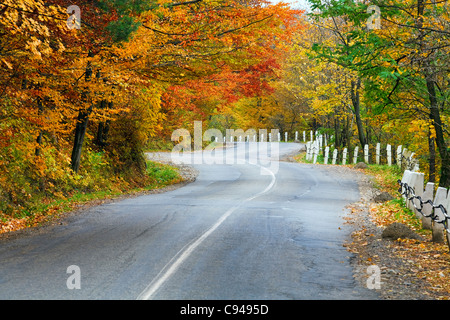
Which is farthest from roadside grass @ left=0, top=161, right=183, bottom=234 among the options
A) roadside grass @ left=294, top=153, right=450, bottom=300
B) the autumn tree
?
the autumn tree

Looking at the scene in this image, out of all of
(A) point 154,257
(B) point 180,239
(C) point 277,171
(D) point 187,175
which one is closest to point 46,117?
(B) point 180,239

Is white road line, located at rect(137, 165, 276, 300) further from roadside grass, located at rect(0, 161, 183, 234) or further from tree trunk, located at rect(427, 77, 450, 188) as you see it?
tree trunk, located at rect(427, 77, 450, 188)

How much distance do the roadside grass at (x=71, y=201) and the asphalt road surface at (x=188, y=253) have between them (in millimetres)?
1168

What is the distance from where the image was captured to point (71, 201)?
17047mm

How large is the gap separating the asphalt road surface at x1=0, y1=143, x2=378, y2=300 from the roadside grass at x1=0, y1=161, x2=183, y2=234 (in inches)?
46.0

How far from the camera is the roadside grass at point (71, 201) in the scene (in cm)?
1317

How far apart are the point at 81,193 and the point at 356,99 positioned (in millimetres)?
21223

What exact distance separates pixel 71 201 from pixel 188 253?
365 inches

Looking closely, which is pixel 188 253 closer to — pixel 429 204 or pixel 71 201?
pixel 429 204

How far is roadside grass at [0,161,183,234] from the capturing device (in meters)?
13.2

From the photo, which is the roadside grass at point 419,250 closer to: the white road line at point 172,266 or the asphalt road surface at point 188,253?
the asphalt road surface at point 188,253

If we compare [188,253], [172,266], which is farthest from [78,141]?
[172,266]

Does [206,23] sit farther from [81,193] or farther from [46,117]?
[81,193]

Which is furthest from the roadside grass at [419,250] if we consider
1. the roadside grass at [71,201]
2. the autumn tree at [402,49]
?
the roadside grass at [71,201]
